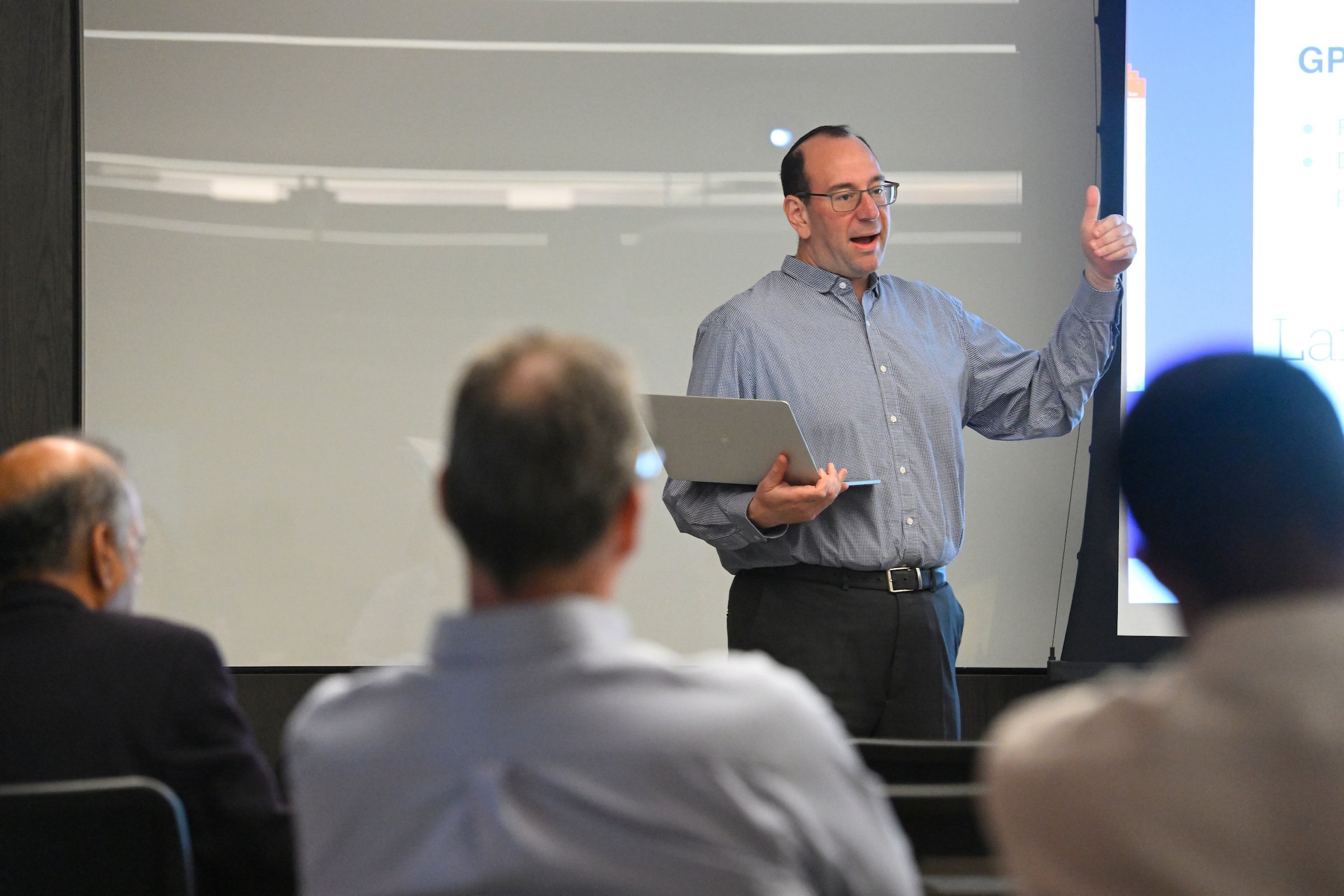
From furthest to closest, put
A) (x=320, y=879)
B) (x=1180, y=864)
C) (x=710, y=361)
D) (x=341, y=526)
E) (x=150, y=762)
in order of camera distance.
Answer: (x=341, y=526) → (x=710, y=361) → (x=150, y=762) → (x=320, y=879) → (x=1180, y=864)

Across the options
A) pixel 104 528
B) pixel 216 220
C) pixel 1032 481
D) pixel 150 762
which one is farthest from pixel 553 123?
pixel 150 762

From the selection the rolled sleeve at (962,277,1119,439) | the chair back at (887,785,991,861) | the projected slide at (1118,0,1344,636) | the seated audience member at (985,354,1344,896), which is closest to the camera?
the seated audience member at (985,354,1344,896)

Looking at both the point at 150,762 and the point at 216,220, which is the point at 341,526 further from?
the point at 150,762

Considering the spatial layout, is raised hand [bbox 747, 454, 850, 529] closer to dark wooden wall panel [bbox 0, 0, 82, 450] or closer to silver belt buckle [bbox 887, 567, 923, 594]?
silver belt buckle [bbox 887, 567, 923, 594]

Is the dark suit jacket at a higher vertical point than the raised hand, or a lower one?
lower

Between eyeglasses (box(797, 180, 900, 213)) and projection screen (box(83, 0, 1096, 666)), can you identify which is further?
projection screen (box(83, 0, 1096, 666))

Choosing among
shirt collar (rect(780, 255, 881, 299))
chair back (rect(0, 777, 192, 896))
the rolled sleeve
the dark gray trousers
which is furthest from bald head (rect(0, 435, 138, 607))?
the rolled sleeve

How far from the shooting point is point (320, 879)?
0.99 metres

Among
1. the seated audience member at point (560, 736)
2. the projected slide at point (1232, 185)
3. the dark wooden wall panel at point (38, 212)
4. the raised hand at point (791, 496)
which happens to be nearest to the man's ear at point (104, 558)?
the seated audience member at point (560, 736)

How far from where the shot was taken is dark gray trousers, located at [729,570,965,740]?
2.76 metres

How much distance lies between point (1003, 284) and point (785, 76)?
90cm

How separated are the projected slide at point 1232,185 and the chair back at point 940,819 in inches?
95.1

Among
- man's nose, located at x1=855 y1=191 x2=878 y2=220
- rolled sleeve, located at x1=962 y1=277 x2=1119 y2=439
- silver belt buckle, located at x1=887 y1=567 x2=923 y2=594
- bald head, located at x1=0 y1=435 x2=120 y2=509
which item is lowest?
silver belt buckle, located at x1=887 y1=567 x2=923 y2=594

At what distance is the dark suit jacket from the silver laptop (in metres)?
1.19
